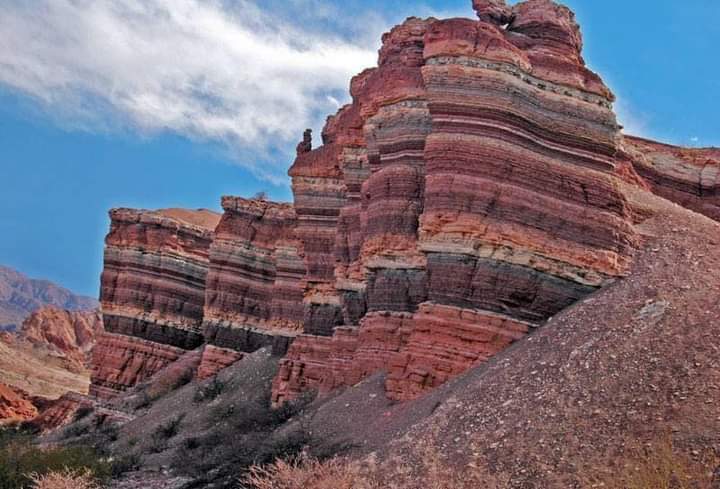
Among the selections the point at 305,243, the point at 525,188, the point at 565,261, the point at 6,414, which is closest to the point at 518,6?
the point at 525,188

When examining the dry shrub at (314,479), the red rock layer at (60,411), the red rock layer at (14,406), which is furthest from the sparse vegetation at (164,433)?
the red rock layer at (14,406)

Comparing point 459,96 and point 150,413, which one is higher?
point 459,96

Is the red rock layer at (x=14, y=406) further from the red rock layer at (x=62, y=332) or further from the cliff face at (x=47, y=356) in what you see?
the red rock layer at (x=62, y=332)

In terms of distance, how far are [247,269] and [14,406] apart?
22532 mm

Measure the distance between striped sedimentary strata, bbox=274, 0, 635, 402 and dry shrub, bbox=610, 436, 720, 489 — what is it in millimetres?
6876

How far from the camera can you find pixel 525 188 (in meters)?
20.1

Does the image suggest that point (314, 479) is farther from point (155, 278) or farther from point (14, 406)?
point (14, 406)

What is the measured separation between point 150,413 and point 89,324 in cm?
7257

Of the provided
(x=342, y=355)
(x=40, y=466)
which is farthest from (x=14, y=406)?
(x=40, y=466)

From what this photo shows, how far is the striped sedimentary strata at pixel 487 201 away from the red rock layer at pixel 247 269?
17.5m

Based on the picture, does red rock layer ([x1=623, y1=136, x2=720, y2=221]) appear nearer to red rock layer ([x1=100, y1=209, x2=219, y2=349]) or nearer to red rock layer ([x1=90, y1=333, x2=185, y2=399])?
red rock layer ([x1=100, y1=209, x2=219, y2=349])

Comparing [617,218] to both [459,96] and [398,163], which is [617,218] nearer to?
[459,96]

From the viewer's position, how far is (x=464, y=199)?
65.1 ft

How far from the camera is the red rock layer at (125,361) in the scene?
48.0 metres
